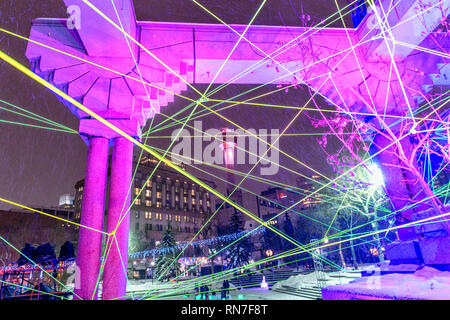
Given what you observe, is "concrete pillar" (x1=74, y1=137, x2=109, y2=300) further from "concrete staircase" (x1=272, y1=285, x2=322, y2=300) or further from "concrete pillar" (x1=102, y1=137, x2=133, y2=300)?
"concrete staircase" (x1=272, y1=285, x2=322, y2=300)

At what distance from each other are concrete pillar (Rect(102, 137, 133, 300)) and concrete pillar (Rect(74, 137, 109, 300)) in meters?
0.26

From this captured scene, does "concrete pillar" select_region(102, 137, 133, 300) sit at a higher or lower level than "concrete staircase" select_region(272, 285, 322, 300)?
higher

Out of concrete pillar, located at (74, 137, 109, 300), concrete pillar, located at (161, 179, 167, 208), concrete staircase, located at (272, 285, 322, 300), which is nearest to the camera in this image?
concrete pillar, located at (74, 137, 109, 300)

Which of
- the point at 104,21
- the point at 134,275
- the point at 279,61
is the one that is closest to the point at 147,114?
the point at 104,21

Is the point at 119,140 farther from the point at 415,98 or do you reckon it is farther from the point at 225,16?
the point at 415,98

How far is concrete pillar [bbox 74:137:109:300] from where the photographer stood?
5992mm

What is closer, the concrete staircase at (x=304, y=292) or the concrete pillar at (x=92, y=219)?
the concrete pillar at (x=92, y=219)

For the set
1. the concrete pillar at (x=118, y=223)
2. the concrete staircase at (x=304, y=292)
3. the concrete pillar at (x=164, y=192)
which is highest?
the concrete pillar at (x=164, y=192)

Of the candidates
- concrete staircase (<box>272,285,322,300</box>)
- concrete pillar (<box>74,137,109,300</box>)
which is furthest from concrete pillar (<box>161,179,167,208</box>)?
concrete pillar (<box>74,137,109,300</box>)

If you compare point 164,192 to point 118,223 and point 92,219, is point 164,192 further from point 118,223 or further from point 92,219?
point 118,223

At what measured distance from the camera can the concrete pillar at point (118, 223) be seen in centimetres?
610

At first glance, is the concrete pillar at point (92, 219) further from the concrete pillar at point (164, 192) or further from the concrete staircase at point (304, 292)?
the concrete pillar at point (164, 192)

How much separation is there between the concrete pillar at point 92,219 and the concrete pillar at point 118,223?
0.26 metres

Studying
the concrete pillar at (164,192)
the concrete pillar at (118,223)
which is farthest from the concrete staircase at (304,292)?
the concrete pillar at (164,192)
